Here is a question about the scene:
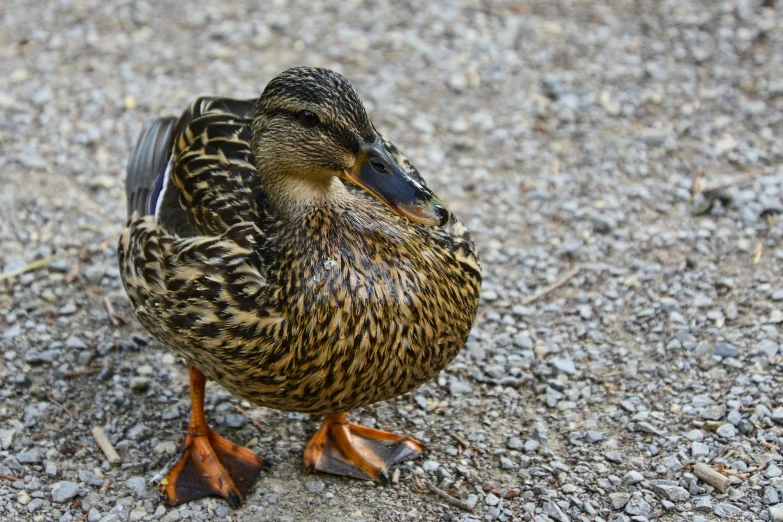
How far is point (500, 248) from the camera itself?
538 cm

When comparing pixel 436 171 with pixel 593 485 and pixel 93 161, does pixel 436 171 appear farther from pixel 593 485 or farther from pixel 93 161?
Result: pixel 593 485

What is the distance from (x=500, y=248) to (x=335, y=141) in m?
2.20

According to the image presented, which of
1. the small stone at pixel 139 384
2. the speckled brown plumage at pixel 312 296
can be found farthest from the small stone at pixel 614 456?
the small stone at pixel 139 384

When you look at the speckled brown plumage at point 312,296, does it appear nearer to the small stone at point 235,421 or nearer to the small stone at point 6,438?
the small stone at point 235,421

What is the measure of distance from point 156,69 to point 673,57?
11.8 feet

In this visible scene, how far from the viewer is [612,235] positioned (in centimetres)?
537

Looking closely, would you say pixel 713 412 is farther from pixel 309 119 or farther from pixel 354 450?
pixel 309 119

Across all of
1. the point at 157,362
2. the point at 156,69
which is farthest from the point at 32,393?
the point at 156,69

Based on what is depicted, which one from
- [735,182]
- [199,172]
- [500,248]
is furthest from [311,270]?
[735,182]

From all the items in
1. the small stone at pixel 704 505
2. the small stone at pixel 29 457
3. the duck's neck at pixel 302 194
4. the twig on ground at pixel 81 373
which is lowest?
the small stone at pixel 29 457

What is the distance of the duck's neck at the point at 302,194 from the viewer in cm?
357

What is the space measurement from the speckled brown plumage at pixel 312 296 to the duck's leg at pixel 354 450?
45cm

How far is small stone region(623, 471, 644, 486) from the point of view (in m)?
3.87

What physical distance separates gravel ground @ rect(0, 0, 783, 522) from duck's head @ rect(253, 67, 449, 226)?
4.31 ft
